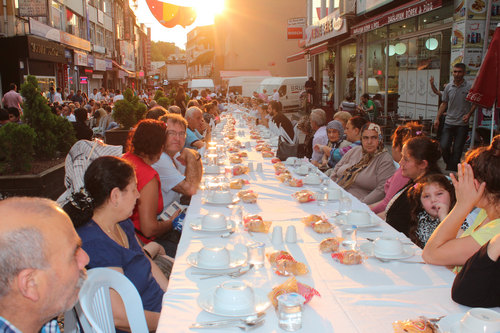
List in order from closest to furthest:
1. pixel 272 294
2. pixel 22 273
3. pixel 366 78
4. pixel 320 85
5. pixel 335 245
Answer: pixel 22 273 → pixel 272 294 → pixel 335 245 → pixel 366 78 → pixel 320 85

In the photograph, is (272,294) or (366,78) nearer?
(272,294)

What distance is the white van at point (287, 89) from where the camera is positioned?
23777 millimetres

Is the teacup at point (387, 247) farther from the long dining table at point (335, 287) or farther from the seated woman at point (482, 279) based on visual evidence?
the seated woman at point (482, 279)

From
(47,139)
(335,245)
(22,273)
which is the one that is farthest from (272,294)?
(47,139)

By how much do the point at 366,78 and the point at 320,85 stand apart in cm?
876

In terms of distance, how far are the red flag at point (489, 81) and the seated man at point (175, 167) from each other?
3.60 metres

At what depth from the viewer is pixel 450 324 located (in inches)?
60.7

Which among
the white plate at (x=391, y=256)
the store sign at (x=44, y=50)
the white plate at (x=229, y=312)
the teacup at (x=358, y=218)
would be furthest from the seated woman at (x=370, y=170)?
the store sign at (x=44, y=50)

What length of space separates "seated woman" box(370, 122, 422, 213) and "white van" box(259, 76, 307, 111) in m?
19.5

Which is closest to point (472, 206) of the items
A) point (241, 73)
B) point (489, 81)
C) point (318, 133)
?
point (489, 81)

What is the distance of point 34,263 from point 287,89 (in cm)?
2333

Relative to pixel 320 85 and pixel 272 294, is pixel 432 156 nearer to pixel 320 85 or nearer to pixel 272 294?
pixel 272 294

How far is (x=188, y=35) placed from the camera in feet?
265

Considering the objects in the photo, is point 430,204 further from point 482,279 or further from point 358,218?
point 482,279
